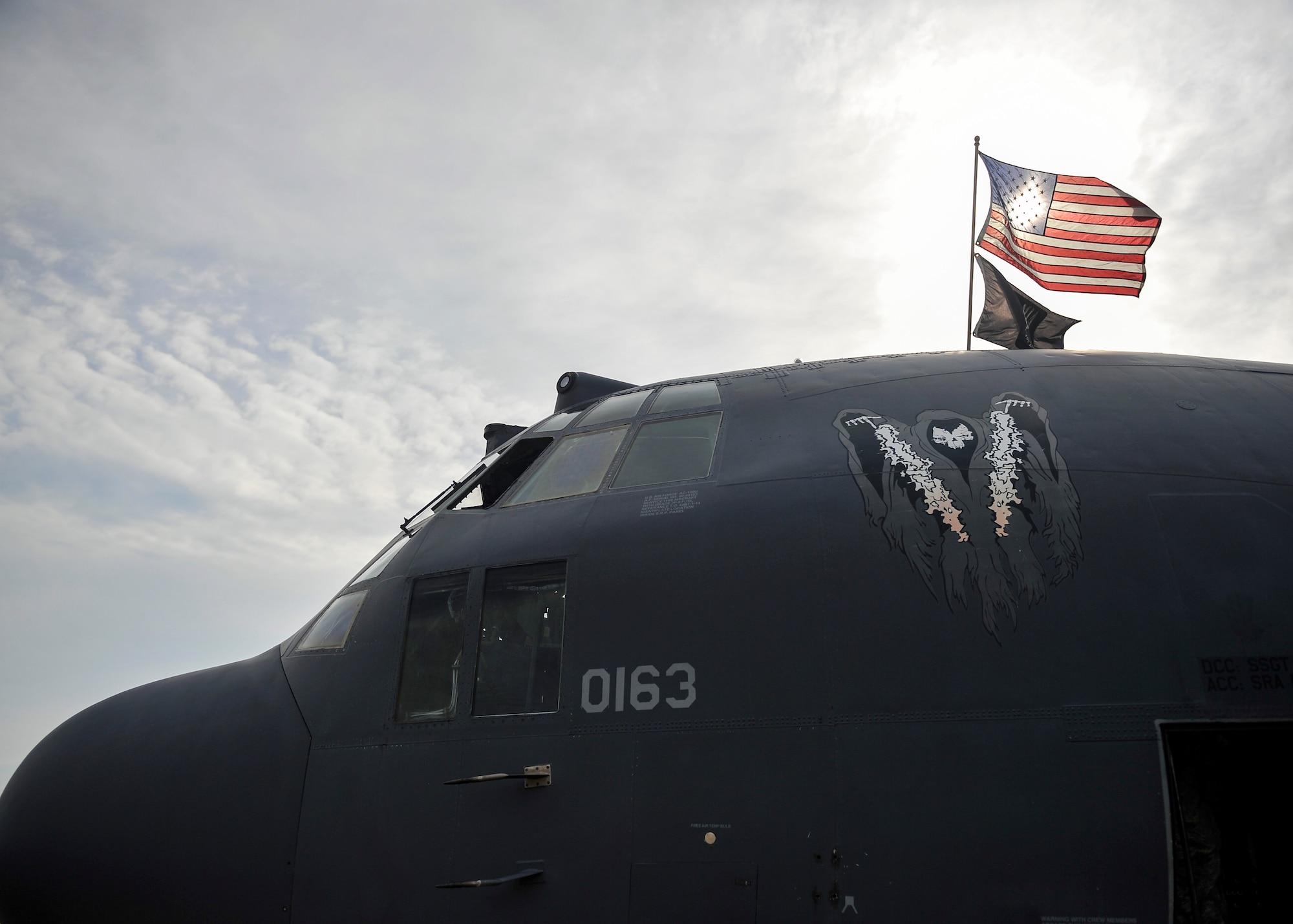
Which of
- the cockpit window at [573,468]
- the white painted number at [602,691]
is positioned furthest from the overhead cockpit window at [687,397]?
the white painted number at [602,691]

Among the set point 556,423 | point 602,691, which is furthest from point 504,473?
point 602,691

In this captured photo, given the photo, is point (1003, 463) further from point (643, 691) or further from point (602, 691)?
point (602, 691)

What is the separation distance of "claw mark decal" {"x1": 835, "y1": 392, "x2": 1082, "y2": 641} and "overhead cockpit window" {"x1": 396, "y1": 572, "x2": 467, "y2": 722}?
3265 mm

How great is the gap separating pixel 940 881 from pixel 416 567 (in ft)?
15.0

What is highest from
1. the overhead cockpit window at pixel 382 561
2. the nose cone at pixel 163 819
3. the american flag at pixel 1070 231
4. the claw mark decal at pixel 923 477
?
the american flag at pixel 1070 231

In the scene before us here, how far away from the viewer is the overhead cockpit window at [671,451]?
24.7 ft

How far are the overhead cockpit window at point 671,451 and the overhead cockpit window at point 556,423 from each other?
1.05 m

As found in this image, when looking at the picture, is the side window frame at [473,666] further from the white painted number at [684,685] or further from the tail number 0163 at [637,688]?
the white painted number at [684,685]

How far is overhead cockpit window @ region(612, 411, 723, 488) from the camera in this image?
752 cm

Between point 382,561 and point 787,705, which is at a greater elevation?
point 382,561

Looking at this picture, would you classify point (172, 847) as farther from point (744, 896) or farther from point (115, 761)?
point (744, 896)

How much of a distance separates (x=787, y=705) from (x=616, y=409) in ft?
11.7

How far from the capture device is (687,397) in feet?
27.8

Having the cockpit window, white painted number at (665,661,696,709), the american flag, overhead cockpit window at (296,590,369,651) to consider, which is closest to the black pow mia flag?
the american flag
